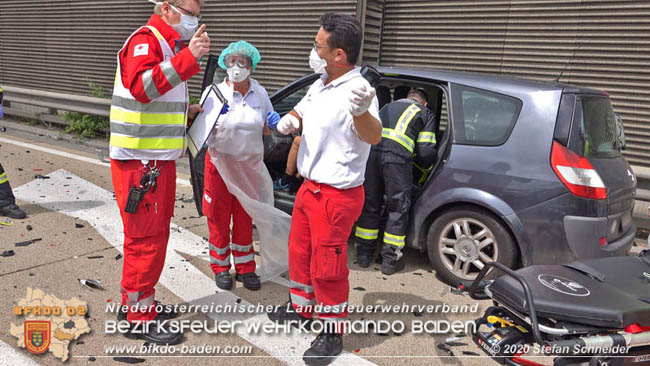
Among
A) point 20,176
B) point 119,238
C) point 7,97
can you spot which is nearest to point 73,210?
point 119,238

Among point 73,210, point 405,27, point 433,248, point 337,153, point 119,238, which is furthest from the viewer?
point 405,27

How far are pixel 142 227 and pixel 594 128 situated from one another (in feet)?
10.8

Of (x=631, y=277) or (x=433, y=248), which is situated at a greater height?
(x=631, y=277)

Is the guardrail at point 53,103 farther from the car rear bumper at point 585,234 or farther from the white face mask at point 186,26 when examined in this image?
the car rear bumper at point 585,234

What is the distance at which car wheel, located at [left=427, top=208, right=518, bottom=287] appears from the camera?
3.70 m

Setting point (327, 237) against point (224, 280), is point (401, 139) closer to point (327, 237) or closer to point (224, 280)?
point (327, 237)

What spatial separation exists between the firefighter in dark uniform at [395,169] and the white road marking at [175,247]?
126cm

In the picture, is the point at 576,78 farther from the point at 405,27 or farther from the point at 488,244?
the point at 488,244

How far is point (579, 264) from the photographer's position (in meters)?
2.48

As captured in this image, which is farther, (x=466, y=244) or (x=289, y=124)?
(x=466, y=244)

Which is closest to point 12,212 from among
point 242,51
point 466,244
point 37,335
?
point 37,335

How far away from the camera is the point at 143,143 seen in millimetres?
2740

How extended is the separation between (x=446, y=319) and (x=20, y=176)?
5.91 meters

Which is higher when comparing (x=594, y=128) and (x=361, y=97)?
(x=361, y=97)
